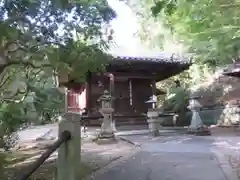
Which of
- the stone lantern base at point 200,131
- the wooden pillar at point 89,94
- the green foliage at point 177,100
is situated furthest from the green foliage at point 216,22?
the green foliage at point 177,100

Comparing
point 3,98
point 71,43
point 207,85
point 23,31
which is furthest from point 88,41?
point 207,85

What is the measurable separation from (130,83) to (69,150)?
16.0 metres

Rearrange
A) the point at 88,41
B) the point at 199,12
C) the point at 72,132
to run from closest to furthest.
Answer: the point at 72,132, the point at 199,12, the point at 88,41

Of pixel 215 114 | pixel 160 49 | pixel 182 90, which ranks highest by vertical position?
pixel 160 49

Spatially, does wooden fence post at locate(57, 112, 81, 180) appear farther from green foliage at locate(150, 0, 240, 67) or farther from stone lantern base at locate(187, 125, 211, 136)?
stone lantern base at locate(187, 125, 211, 136)

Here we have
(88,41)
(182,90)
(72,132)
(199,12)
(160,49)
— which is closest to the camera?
(72,132)

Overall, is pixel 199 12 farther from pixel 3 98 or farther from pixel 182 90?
pixel 182 90

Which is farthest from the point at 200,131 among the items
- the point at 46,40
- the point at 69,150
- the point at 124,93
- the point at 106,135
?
the point at 69,150

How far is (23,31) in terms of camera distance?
7453mm

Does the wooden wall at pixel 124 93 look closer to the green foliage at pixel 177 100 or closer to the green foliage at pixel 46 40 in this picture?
the green foliage at pixel 177 100

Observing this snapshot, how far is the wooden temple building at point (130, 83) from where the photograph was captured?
18859 mm

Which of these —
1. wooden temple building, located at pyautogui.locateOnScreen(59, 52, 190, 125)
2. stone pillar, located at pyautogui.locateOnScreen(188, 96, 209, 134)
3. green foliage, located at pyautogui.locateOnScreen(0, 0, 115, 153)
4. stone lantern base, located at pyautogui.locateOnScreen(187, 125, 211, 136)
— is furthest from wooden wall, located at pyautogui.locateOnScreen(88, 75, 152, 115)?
green foliage, located at pyautogui.locateOnScreen(0, 0, 115, 153)

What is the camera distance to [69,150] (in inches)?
178

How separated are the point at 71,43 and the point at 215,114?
45.5 ft
